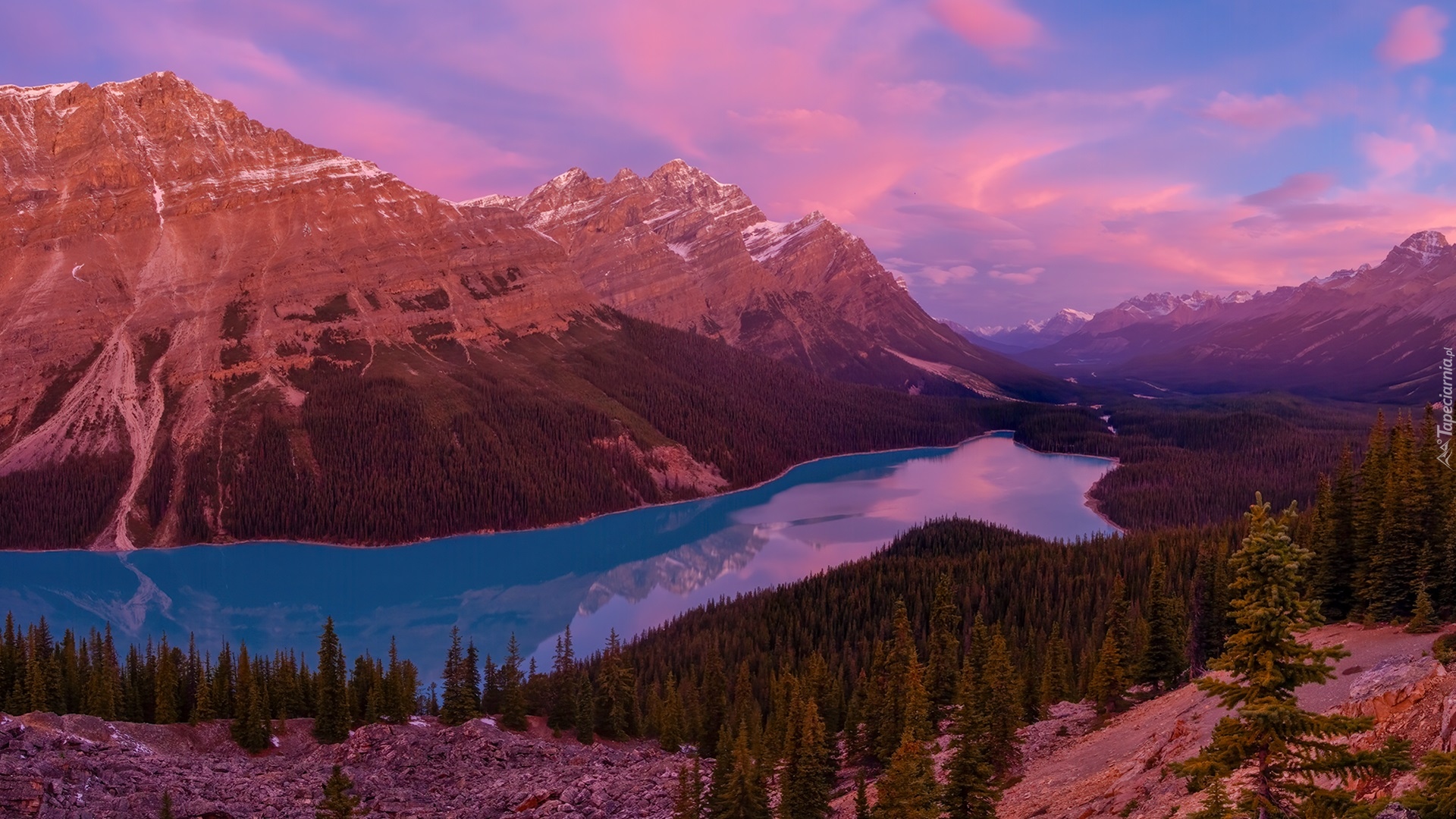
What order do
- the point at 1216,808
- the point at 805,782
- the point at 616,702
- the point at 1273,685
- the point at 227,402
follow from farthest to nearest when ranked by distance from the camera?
the point at 227,402, the point at 616,702, the point at 805,782, the point at 1216,808, the point at 1273,685

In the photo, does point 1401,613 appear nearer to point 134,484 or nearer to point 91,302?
point 134,484

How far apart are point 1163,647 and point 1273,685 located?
33.3 m

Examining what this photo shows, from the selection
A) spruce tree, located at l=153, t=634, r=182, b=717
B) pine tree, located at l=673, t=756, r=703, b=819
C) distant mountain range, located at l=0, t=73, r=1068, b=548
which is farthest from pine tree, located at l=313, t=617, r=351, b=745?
distant mountain range, located at l=0, t=73, r=1068, b=548

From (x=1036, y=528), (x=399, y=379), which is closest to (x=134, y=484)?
(x=399, y=379)

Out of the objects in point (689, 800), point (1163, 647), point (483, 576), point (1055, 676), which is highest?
point (1163, 647)

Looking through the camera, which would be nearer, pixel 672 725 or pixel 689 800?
pixel 689 800

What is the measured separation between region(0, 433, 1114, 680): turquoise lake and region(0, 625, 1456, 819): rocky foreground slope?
3840cm

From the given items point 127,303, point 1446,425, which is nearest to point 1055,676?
point 1446,425

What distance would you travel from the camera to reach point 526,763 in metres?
45.0

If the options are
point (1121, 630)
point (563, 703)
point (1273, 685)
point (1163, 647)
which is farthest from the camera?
point (563, 703)

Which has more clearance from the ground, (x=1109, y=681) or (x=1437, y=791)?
(x=1437, y=791)

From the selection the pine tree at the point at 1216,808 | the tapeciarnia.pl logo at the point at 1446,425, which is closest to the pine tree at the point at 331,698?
the pine tree at the point at 1216,808

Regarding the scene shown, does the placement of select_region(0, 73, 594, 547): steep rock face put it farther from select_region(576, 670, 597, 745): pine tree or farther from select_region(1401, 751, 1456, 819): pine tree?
select_region(1401, 751, 1456, 819): pine tree

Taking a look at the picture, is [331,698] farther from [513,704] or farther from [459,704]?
[513,704]
